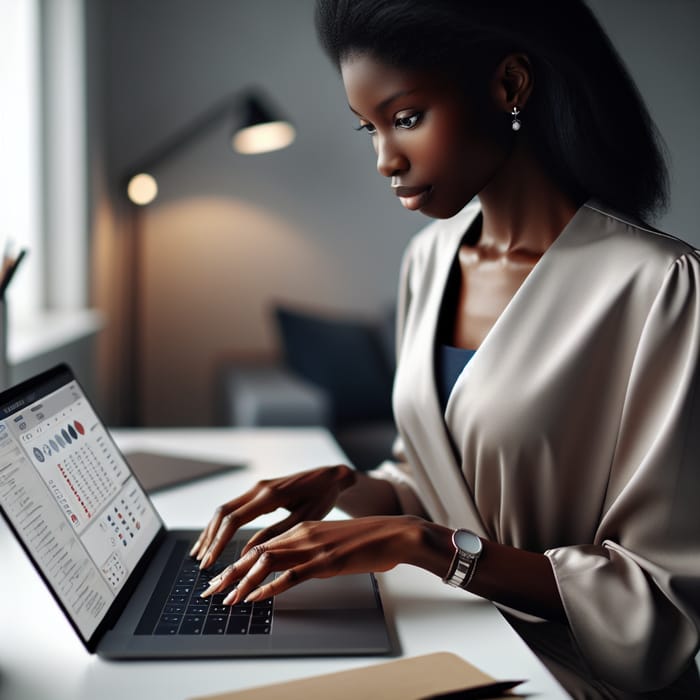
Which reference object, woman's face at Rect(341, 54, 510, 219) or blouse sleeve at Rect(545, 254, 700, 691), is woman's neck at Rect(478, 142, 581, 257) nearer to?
woman's face at Rect(341, 54, 510, 219)

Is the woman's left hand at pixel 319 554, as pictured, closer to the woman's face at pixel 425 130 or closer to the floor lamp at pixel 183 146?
the woman's face at pixel 425 130

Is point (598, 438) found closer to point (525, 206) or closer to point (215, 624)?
point (525, 206)

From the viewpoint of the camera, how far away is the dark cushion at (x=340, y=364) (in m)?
2.79

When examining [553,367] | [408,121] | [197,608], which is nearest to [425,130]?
[408,121]

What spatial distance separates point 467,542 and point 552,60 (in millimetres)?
515

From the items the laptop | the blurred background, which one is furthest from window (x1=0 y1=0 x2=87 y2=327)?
the laptop

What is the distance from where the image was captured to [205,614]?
0.69 m

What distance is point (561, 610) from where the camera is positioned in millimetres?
778

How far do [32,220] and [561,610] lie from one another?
2.16 meters

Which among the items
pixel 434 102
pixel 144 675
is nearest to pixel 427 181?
pixel 434 102

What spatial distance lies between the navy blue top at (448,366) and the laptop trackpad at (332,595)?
31 centimetres

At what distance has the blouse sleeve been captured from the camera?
0.76m

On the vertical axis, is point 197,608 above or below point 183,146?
below

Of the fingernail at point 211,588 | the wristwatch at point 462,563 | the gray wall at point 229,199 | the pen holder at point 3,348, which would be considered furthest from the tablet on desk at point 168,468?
the gray wall at point 229,199
